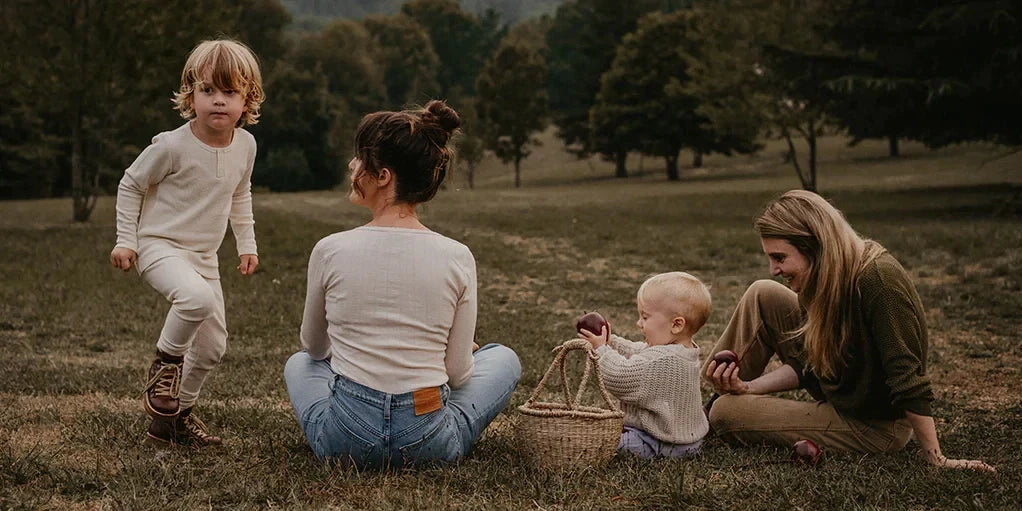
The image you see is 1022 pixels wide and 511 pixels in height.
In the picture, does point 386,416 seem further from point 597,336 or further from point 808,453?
point 808,453

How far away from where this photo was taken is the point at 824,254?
4.60m

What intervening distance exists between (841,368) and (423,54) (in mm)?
89398

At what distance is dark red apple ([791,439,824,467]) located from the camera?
4.56 meters

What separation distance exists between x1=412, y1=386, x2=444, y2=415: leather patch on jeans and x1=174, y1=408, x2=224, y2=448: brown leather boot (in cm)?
136

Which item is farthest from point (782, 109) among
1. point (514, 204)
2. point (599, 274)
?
point (599, 274)

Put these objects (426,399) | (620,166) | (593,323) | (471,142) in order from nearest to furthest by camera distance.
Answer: (426,399), (593,323), (471,142), (620,166)

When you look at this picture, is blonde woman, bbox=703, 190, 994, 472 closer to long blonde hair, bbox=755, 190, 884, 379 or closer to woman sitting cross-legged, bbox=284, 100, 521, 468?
long blonde hair, bbox=755, 190, 884, 379

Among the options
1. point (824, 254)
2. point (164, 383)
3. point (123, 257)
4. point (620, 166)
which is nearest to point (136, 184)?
point (123, 257)

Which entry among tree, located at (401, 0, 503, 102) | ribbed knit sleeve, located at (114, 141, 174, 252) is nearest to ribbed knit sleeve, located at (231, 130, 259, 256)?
ribbed knit sleeve, located at (114, 141, 174, 252)

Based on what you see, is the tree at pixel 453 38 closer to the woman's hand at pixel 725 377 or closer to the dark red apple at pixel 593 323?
the woman's hand at pixel 725 377

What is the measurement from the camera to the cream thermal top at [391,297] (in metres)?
4.07

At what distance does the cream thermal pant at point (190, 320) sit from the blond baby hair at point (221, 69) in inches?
32.4

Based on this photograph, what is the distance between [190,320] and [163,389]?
0.37m

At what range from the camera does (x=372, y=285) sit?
4066 mm
